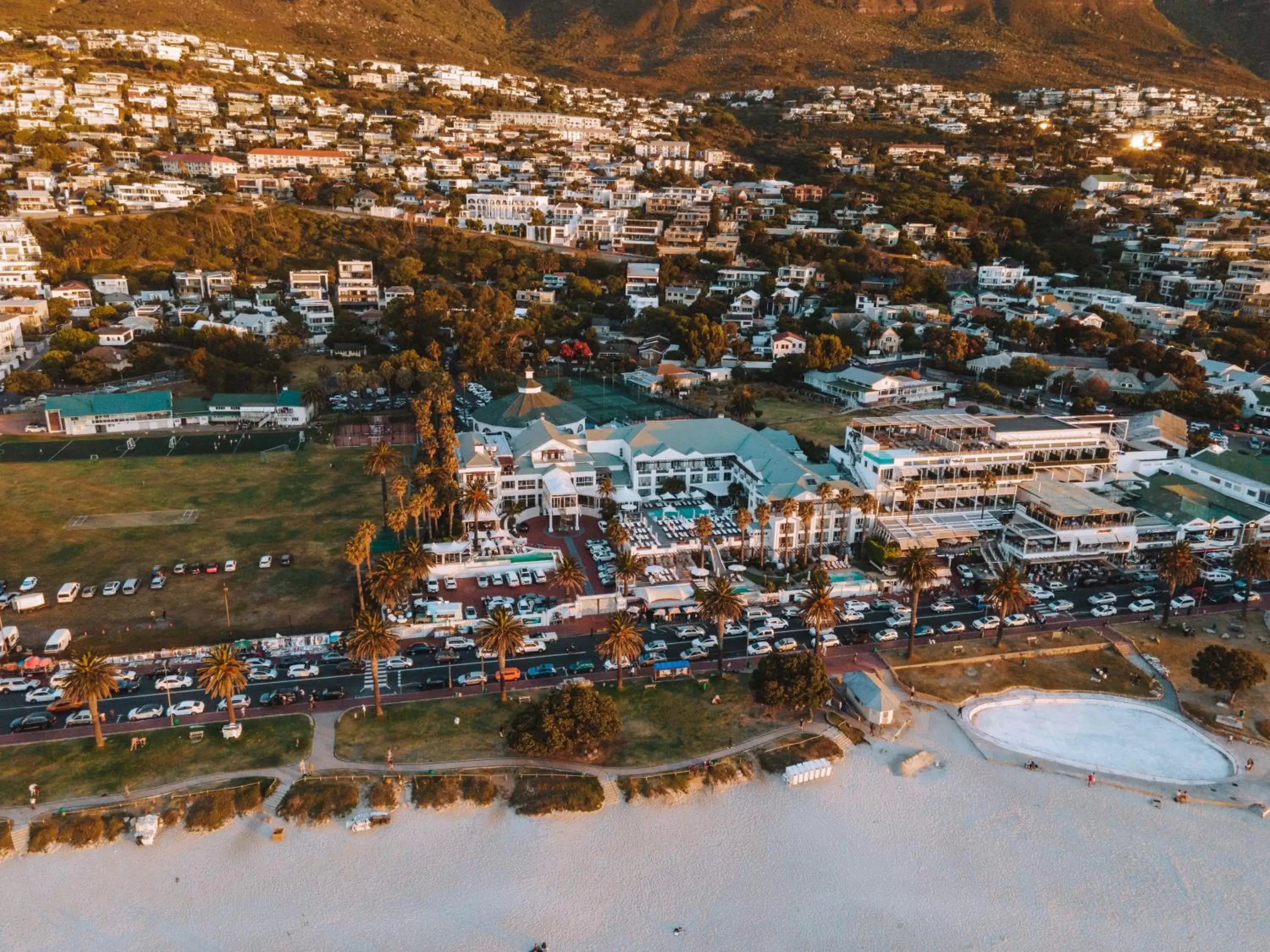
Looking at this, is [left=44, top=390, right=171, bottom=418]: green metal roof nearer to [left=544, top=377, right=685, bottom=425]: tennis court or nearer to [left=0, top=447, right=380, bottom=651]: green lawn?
[left=0, top=447, right=380, bottom=651]: green lawn

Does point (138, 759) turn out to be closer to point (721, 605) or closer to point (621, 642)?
point (621, 642)

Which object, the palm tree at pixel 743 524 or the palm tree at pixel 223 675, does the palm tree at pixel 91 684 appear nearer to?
the palm tree at pixel 223 675

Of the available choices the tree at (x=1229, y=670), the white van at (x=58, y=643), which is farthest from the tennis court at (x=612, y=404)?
the tree at (x=1229, y=670)

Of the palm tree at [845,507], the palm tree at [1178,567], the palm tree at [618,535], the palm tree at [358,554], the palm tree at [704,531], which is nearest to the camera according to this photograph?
the palm tree at [358,554]

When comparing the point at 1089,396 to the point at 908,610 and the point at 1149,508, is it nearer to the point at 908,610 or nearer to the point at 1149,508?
the point at 1149,508

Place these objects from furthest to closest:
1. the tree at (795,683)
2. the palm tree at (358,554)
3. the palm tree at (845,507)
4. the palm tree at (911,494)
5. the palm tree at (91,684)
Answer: the palm tree at (911,494)
the palm tree at (845,507)
the palm tree at (358,554)
the tree at (795,683)
the palm tree at (91,684)

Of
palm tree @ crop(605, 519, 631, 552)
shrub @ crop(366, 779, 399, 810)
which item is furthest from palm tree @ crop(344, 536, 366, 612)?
palm tree @ crop(605, 519, 631, 552)
